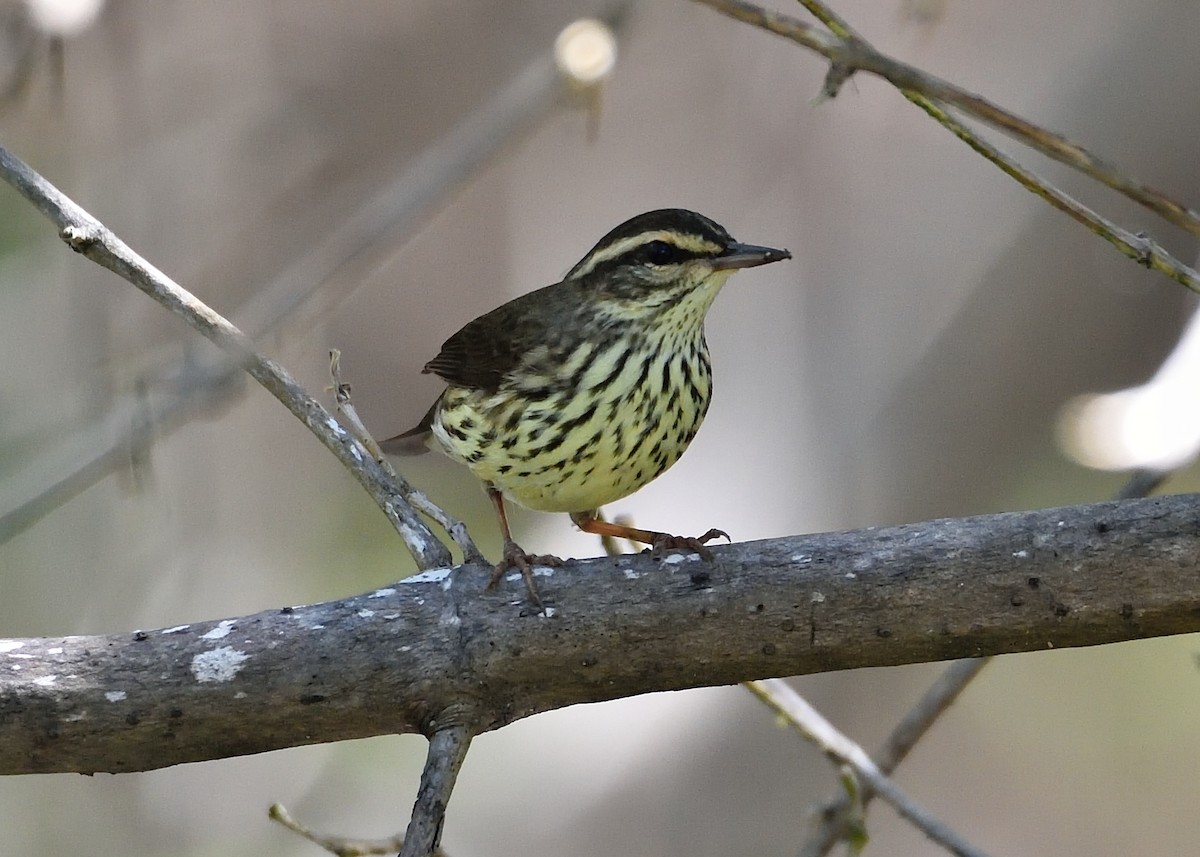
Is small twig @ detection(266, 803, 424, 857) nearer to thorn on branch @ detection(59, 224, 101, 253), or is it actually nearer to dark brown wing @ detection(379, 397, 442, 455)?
thorn on branch @ detection(59, 224, 101, 253)

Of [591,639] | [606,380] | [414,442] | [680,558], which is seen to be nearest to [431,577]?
[591,639]

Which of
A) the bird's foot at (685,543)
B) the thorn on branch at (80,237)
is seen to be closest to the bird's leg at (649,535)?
the bird's foot at (685,543)

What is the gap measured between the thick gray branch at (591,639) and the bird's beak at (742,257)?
1.12 m

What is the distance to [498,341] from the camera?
4.04 meters

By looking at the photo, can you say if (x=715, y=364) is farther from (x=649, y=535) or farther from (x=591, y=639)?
(x=591, y=639)

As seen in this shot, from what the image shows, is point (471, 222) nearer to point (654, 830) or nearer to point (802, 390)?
point (802, 390)

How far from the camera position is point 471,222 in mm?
8375

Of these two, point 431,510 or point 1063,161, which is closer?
point 1063,161

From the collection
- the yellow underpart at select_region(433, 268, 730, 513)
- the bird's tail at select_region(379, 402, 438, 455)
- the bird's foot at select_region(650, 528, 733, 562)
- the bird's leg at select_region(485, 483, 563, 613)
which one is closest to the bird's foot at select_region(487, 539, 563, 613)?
the bird's leg at select_region(485, 483, 563, 613)

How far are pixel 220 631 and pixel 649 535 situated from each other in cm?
130

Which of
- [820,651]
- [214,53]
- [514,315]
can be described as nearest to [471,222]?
[214,53]

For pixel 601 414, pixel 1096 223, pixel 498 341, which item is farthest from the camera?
pixel 498 341

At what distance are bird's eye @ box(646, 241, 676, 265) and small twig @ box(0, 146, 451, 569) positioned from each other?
1.27m

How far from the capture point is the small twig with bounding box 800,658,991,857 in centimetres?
348
